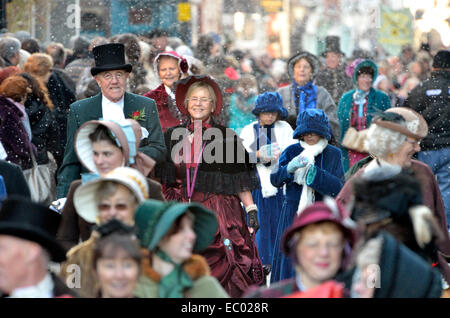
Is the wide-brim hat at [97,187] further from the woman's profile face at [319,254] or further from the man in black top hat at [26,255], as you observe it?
the woman's profile face at [319,254]

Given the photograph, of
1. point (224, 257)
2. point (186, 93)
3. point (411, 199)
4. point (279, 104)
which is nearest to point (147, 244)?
point (411, 199)

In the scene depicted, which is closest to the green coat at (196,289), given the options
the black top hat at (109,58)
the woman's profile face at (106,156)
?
the woman's profile face at (106,156)

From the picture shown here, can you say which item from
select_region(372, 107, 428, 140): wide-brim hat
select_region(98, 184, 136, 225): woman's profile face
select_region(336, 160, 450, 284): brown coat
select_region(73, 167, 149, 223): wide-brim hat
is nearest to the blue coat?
select_region(372, 107, 428, 140): wide-brim hat

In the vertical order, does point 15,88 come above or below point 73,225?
above

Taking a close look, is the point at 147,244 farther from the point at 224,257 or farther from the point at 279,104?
the point at 279,104

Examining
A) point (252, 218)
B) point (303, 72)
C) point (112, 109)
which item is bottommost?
point (252, 218)

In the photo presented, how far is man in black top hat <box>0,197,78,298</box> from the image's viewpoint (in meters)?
5.09

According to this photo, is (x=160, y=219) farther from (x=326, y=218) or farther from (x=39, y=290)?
(x=326, y=218)

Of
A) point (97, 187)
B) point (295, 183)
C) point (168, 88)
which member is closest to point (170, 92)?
point (168, 88)

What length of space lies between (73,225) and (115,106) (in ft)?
6.45

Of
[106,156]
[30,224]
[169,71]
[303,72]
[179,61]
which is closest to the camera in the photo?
[30,224]

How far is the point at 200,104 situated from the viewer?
29.2 feet
